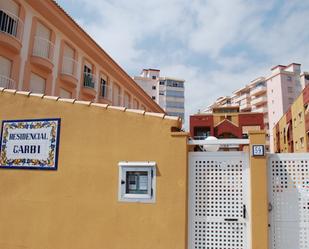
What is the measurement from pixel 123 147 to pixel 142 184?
2.78ft

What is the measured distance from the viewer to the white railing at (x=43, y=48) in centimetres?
1516

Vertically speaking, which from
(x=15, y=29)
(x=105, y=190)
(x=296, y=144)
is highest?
(x=15, y=29)

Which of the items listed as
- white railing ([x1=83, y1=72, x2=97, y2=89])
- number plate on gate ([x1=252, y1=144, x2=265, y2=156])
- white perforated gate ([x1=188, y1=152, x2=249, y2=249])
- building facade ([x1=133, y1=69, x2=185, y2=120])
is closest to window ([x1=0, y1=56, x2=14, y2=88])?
white railing ([x1=83, y1=72, x2=97, y2=89])

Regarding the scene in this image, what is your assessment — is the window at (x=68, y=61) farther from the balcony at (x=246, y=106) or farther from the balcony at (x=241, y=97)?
the balcony at (x=241, y=97)

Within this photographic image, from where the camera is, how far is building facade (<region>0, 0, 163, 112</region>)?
1344cm

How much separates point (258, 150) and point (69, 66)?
14.7m

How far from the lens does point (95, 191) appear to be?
618 centimetres

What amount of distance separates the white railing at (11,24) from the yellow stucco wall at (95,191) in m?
8.16

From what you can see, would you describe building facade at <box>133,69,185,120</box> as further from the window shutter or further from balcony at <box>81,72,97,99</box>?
the window shutter

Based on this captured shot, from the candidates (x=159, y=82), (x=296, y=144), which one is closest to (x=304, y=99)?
(x=296, y=144)

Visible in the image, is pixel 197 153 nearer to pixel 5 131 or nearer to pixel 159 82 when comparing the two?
pixel 5 131

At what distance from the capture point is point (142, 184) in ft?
19.9

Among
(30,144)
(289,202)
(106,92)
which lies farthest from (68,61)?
(289,202)

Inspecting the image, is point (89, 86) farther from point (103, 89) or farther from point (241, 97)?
point (241, 97)
